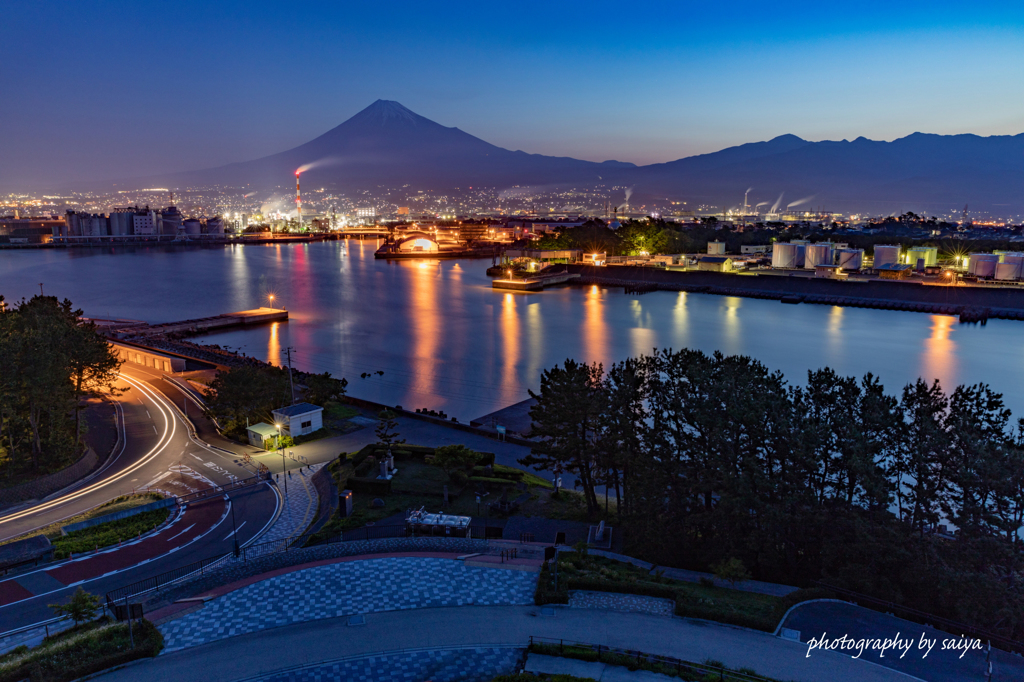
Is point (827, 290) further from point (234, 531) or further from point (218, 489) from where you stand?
point (234, 531)

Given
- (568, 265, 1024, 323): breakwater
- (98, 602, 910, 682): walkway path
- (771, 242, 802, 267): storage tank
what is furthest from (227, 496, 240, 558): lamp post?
(771, 242, 802, 267): storage tank

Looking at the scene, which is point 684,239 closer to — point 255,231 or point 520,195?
point 255,231

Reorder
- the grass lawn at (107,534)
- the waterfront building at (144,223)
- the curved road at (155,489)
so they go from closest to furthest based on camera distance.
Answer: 1. the curved road at (155,489)
2. the grass lawn at (107,534)
3. the waterfront building at (144,223)

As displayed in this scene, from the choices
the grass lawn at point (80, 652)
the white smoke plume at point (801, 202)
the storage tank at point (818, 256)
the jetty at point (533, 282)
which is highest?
the white smoke plume at point (801, 202)

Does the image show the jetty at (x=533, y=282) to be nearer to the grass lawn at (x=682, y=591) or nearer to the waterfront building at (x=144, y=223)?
the grass lawn at (x=682, y=591)

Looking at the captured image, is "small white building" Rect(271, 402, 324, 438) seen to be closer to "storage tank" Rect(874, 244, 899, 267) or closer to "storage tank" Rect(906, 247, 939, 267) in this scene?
"storage tank" Rect(874, 244, 899, 267)

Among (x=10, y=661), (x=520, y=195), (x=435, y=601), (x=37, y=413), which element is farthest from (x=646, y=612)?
(x=520, y=195)

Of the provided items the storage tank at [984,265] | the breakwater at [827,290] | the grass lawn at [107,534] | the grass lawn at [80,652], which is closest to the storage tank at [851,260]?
the breakwater at [827,290]
